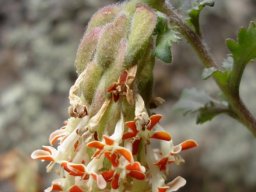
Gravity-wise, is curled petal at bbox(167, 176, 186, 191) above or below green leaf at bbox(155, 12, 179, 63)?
below

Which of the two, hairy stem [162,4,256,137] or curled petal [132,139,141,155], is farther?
hairy stem [162,4,256,137]

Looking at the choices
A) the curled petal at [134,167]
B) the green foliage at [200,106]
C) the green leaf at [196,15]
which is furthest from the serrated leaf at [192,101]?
the curled petal at [134,167]

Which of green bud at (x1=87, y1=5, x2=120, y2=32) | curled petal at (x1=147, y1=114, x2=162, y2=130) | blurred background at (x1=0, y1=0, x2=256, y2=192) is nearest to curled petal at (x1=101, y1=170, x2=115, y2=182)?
curled petal at (x1=147, y1=114, x2=162, y2=130)

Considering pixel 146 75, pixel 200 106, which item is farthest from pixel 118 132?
pixel 200 106

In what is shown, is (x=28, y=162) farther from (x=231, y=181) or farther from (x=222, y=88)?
(x=222, y=88)

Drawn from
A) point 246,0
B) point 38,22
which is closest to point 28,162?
point 38,22

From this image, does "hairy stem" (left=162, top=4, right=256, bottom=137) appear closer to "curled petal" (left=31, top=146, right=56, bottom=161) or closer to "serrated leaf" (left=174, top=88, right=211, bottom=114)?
"serrated leaf" (left=174, top=88, right=211, bottom=114)

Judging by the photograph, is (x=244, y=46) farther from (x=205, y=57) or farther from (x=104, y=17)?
(x=104, y=17)
